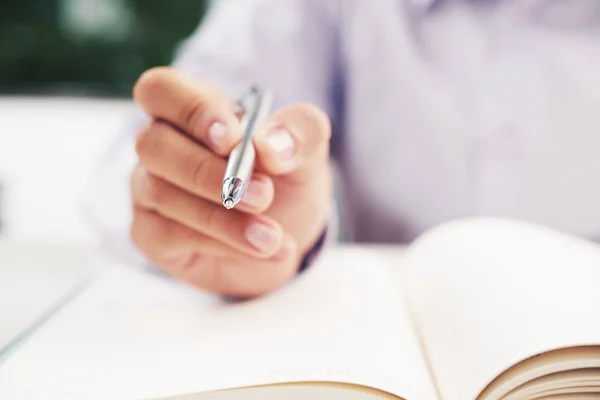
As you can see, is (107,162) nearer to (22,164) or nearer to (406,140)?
(406,140)

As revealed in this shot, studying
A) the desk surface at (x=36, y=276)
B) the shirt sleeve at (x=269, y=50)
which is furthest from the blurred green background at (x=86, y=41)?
the desk surface at (x=36, y=276)

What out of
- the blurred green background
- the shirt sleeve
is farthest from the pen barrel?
the blurred green background

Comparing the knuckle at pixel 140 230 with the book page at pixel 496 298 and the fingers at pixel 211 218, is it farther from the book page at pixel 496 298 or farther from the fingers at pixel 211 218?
the book page at pixel 496 298

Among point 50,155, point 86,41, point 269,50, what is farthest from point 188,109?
point 50,155

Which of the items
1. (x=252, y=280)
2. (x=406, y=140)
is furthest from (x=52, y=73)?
(x=252, y=280)

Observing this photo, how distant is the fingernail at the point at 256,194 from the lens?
24 cm

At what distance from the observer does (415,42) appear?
48cm

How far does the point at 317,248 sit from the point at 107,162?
202mm

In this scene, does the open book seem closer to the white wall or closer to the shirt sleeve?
the shirt sleeve

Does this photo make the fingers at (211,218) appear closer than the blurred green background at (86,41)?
Yes

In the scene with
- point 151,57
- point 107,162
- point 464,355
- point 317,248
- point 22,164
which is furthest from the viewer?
point 22,164

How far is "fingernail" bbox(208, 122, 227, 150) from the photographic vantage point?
0.24 m

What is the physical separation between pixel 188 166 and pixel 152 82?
43 millimetres

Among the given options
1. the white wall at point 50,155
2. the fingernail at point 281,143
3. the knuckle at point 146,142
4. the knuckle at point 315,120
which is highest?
Answer: the knuckle at point 315,120
